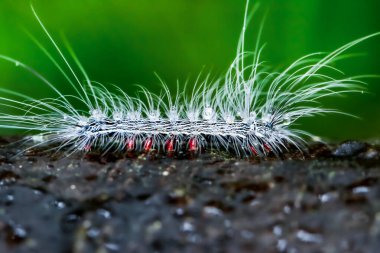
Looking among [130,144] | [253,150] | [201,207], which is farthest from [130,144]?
[201,207]

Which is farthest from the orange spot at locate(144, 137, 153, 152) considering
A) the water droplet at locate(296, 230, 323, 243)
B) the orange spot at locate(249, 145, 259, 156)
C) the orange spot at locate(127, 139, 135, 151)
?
the water droplet at locate(296, 230, 323, 243)

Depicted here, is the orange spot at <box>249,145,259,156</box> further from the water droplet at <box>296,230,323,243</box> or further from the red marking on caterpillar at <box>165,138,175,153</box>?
the water droplet at <box>296,230,323,243</box>

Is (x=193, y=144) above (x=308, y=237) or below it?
above

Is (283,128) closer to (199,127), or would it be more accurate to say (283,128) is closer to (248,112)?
(248,112)

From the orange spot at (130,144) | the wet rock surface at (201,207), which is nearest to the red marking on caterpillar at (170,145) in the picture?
the orange spot at (130,144)

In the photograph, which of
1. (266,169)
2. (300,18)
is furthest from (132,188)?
(300,18)

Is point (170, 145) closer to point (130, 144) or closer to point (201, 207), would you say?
point (130, 144)

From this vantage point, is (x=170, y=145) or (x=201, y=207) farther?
(x=170, y=145)

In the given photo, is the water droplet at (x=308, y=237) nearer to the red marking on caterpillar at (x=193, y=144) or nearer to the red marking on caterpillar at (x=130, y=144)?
the red marking on caterpillar at (x=193, y=144)
